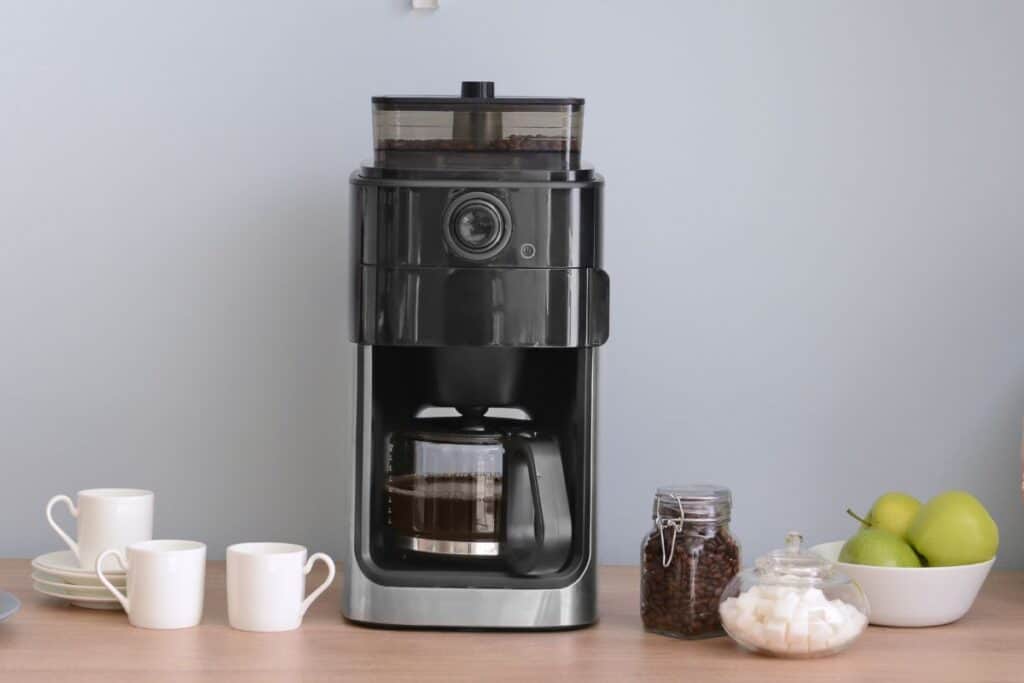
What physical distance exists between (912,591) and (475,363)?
17.4 inches

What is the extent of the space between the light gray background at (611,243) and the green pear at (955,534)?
0.28 metres

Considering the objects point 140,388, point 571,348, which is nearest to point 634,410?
point 571,348

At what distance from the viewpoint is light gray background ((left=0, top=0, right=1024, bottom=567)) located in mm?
1536

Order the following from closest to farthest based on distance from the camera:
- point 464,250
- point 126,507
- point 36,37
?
1. point 464,250
2. point 126,507
3. point 36,37

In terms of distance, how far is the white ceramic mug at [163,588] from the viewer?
1206 mm

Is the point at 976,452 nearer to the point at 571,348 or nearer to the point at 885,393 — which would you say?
the point at 885,393

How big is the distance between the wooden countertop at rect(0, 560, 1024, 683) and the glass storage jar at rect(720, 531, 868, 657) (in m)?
0.02

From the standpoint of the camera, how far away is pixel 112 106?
1539mm

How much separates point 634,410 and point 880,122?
16.5 inches

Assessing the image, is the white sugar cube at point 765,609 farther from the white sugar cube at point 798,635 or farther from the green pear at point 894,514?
the green pear at point 894,514

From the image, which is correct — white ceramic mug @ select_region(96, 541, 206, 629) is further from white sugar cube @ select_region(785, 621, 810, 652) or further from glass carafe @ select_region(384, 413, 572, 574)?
white sugar cube @ select_region(785, 621, 810, 652)

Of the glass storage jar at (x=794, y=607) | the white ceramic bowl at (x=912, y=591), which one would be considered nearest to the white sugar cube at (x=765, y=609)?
the glass storage jar at (x=794, y=607)

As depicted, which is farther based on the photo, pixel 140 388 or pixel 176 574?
pixel 140 388

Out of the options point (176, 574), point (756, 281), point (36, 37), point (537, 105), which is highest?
point (36, 37)
